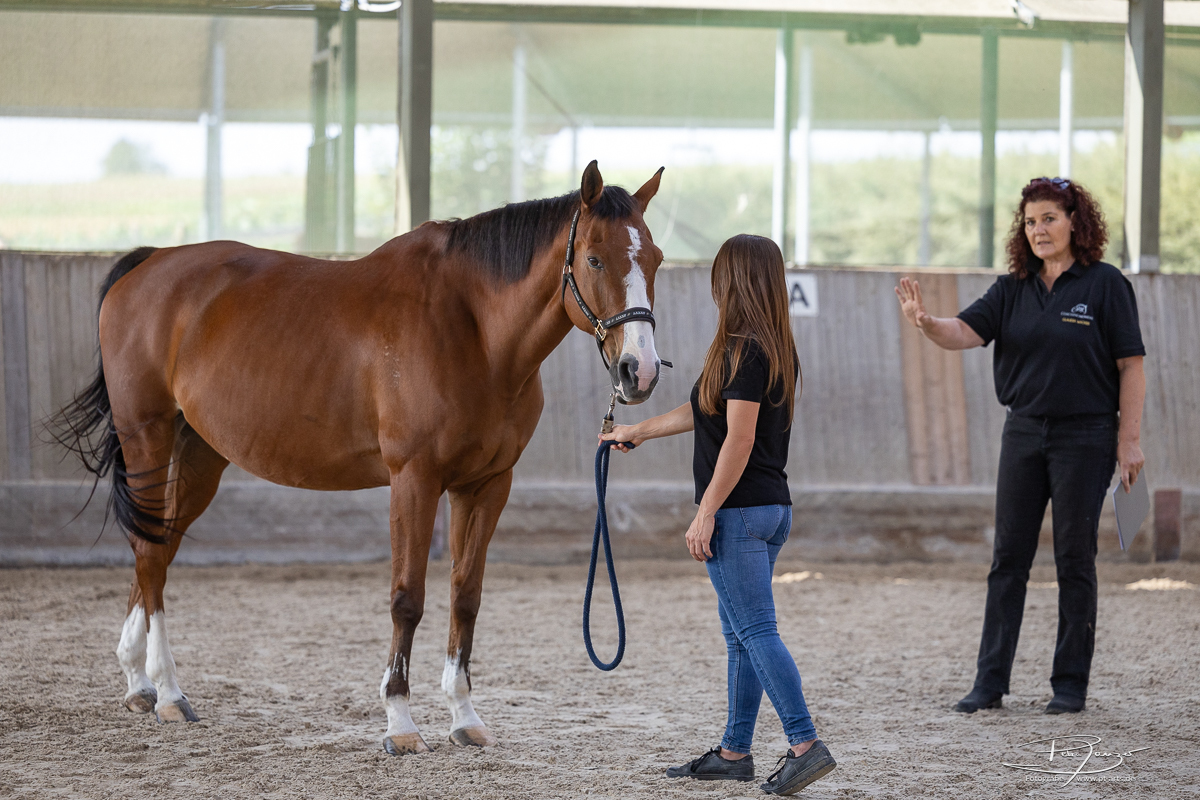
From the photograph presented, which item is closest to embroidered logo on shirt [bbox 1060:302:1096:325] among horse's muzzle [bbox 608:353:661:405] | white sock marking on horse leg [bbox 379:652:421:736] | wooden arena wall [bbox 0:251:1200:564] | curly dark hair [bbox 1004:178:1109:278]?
curly dark hair [bbox 1004:178:1109:278]

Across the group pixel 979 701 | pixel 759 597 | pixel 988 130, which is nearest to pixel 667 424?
pixel 759 597

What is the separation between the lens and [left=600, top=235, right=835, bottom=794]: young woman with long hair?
8.08 feet

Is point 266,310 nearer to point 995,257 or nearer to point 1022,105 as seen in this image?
point 995,257

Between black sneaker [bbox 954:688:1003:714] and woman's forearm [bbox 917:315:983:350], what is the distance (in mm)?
1163

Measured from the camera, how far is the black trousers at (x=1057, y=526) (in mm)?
3393

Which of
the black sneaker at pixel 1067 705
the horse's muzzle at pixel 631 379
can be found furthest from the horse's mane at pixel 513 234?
the black sneaker at pixel 1067 705

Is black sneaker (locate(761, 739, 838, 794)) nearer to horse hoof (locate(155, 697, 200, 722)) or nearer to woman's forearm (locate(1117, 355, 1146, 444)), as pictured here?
woman's forearm (locate(1117, 355, 1146, 444))

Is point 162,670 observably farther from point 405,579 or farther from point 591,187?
point 591,187

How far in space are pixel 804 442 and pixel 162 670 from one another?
4.09 metres

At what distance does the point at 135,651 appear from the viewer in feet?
11.4

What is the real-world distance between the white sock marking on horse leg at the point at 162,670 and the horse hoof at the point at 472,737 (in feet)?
3.10

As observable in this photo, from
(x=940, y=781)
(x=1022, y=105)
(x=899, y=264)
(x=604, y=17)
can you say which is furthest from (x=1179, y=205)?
(x=940, y=781)

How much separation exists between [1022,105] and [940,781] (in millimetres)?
5699

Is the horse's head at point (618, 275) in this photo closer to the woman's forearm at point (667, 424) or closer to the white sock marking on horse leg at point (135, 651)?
the woman's forearm at point (667, 424)
